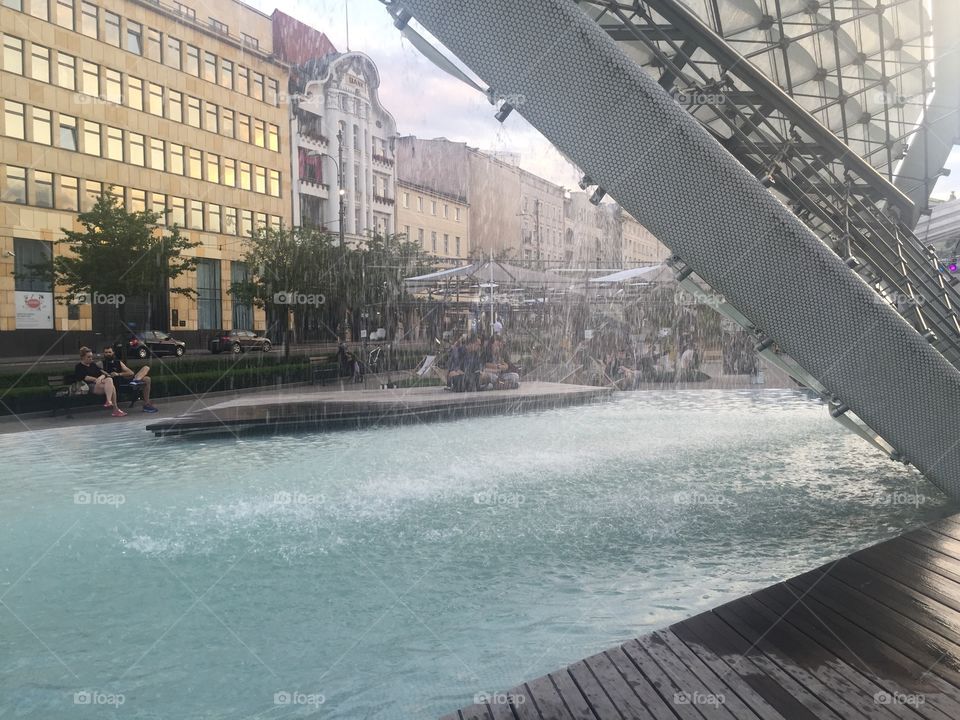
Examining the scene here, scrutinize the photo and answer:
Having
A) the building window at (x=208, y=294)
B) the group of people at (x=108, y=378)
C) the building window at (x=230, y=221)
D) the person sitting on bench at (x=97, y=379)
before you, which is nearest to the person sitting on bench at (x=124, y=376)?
the group of people at (x=108, y=378)

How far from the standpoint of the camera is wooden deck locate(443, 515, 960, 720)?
2873 millimetres

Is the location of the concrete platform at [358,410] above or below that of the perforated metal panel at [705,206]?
below

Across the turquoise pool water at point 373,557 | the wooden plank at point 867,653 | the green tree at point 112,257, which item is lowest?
the turquoise pool water at point 373,557

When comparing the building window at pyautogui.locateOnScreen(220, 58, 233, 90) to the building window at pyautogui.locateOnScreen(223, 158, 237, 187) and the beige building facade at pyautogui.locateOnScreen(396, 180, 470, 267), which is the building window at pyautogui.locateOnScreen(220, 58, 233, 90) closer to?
the building window at pyautogui.locateOnScreen(223, 158, 237, 187)

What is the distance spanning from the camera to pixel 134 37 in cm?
3950

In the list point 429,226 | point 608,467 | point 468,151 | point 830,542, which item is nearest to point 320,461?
point 608,467

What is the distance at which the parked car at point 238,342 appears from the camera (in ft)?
122

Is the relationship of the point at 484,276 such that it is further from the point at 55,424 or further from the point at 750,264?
the point at 750,264

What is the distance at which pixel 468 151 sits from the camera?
2975 inches

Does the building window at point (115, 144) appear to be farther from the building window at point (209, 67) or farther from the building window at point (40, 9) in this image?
the building window at point (209, 67)

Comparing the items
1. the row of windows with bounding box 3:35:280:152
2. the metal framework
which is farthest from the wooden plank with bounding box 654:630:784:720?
the row of windows with bounding box 3:35:280:152

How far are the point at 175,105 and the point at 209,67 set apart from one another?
4158 mm

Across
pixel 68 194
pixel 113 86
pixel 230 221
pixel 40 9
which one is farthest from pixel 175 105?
pixel 68 194

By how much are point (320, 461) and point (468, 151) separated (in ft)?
229
